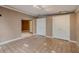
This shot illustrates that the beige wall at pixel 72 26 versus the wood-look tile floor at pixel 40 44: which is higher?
the beige wall at pixel 72 26

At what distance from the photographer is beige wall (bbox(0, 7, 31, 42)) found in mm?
2250

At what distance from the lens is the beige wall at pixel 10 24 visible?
2.25 metres

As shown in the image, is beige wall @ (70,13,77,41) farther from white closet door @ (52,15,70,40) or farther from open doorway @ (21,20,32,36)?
open doorway @ (21,20,32,36)

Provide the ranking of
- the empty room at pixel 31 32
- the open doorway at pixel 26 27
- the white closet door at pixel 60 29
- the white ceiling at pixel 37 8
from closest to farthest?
the white ceiling at pixel 37 8 → the empty room at pixel 31 32 → the open doorway at pixel 26 27 → the white closet door at pixel 60 29

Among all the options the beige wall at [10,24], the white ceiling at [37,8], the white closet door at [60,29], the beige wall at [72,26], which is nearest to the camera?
the white ceiling at [37,8]

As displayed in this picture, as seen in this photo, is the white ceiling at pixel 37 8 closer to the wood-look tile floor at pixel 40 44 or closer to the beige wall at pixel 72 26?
the wood-look tile floor at pixel 40 44

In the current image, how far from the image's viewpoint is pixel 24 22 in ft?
7.93

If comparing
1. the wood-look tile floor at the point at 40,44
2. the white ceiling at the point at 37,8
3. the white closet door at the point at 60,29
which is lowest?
the wood-look tile floor at the point at 40,44

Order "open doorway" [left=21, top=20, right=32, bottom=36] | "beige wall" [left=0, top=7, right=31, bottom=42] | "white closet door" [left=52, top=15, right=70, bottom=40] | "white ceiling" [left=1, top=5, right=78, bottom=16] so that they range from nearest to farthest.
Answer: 1. "white ceiling" [left=1, top=5, right=78, bottom=16]
2. "beige wall" [left=0, top=7, right=31, bottom=42]
3. "open doorway" [left=21, top=20, right=32, bottom=36]
4. "white closet door" [left=52, top=15, right=70, bottom=40]

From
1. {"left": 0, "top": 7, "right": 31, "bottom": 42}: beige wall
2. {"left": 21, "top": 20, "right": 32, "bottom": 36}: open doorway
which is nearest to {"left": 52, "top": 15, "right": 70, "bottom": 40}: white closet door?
{"left": 21, "top": 20, "right": 32, "bottom": 36}: open doorway

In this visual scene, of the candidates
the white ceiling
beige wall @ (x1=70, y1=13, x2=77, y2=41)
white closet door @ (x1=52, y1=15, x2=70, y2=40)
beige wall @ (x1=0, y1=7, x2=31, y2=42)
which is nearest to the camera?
the white ceiling

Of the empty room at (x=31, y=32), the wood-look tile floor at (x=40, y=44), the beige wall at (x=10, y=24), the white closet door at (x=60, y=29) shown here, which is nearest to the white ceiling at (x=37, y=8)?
the empty room at (x=31, y=32)

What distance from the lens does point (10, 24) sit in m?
2.32
